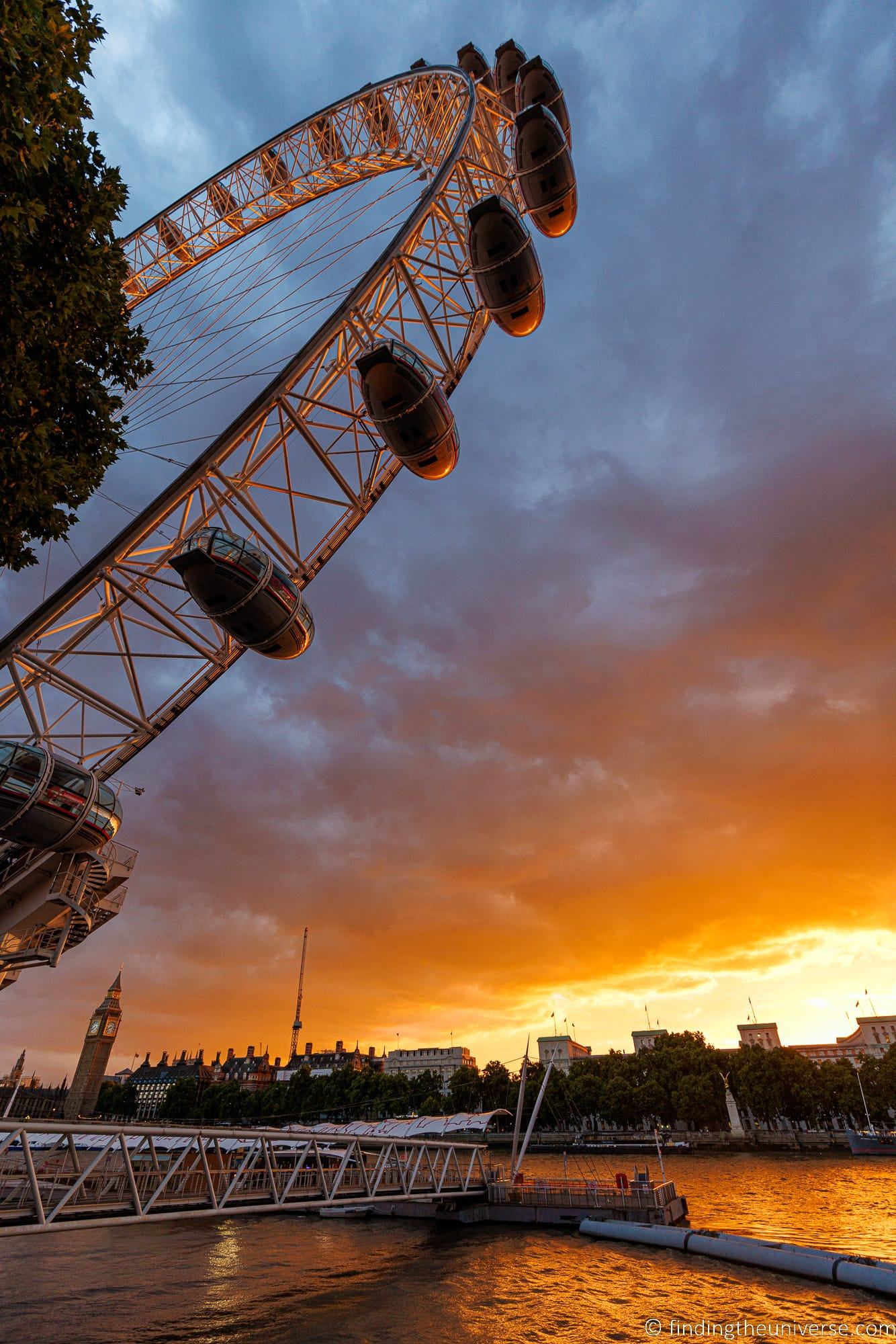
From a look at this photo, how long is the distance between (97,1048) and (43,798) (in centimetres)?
12483

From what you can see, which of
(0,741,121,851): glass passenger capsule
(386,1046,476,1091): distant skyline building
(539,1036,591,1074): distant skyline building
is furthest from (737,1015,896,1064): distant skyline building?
(0,741,121,851): glass passenger capsule

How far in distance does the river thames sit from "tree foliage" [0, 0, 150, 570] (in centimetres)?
2144

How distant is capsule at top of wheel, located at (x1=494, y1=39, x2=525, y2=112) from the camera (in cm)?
3161

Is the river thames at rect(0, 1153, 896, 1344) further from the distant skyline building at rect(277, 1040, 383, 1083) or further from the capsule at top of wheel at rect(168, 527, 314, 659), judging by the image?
the distant skyline building at rect(277, 1040, 383, 1083)

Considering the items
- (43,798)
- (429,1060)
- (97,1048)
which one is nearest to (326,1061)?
(429,1060)

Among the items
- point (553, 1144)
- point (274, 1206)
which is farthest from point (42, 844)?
point (553, 1144)

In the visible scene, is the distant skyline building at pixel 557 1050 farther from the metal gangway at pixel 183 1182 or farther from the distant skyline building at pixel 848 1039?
the metal gangway at pixel 183 1182

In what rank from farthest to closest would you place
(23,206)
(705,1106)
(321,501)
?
1. (705,1106)
2. (321,501)
3. (23,206)

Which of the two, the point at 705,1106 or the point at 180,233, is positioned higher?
the point at 180,233

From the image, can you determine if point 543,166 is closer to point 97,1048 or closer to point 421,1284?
point 421,1284

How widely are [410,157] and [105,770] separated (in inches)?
1245

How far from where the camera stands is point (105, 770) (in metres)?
19.6

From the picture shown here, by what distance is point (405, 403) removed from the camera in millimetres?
17547

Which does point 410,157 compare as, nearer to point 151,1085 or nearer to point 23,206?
point 23,206
